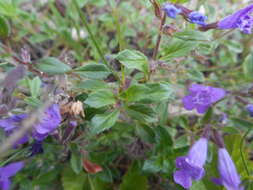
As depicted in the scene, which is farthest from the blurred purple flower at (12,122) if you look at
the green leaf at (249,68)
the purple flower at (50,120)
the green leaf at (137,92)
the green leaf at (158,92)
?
the green leaf at (249,68)

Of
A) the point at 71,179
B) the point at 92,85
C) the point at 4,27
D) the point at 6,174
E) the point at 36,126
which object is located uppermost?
the point at 4,27

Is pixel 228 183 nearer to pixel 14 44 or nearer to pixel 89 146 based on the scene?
pixel 89 146

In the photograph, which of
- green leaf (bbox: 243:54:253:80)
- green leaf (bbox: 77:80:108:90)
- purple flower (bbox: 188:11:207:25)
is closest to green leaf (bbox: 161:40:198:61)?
purple flower (bbox: 188:11:207:25)

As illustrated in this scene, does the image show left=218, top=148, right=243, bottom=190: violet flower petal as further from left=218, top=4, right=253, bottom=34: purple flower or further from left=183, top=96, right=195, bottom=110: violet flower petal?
left=218, top=4, right=253, bottom=34: purple flower

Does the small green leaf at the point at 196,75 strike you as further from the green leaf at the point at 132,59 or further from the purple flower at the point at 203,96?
the green leaf at the point at 132,59

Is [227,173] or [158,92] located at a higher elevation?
[158,92]

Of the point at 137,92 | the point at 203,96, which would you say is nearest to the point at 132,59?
the point at 137,92

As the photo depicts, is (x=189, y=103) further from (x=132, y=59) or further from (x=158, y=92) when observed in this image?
(x=132, y=59)
